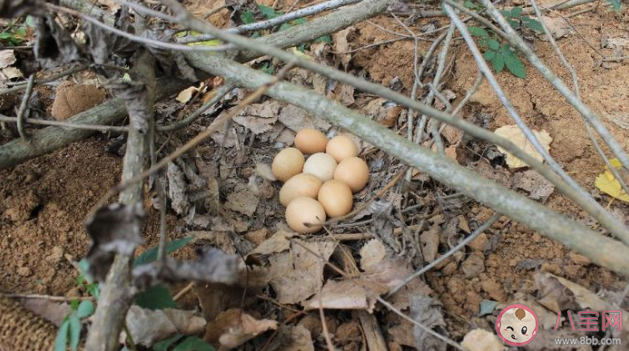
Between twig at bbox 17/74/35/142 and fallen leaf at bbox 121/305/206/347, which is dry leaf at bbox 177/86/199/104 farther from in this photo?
fallen leaf at bbox 121/305/206/347

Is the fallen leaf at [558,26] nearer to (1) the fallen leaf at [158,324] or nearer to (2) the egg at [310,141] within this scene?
(2) the egg at [310,141]

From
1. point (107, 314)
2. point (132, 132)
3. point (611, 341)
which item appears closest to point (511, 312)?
point (611, 341)

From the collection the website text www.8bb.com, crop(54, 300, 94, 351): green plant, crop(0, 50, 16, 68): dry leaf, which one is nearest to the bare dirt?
the website text www.8bb.com

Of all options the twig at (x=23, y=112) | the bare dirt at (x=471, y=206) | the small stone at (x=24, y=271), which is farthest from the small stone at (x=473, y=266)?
the twig at (x=23, y=112)

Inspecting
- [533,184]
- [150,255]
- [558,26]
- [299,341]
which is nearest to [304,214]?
[299,341]

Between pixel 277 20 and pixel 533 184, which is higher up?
pixel 277 20

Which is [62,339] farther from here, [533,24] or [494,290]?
[533,24]
